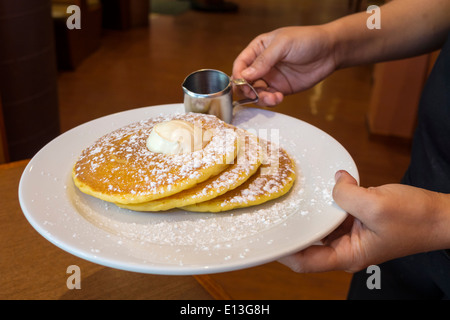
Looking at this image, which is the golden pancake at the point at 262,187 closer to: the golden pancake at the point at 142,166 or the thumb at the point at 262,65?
the golden pancake at the point at 142,166

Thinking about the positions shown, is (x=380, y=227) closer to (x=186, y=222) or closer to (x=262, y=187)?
(x=262, y=187)

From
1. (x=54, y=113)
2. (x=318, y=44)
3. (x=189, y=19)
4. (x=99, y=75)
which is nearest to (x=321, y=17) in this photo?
(x=189, y=19)

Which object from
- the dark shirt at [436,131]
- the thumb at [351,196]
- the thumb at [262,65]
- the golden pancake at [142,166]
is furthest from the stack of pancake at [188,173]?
the dark shirt at [436,131]

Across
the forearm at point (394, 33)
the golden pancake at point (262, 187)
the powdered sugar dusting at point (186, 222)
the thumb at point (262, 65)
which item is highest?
the forearm at point (394, 33)

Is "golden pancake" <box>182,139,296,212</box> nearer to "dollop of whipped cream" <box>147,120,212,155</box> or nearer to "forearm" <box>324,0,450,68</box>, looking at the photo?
"dollop of whipped cream" <box>147,120,212,155</box>

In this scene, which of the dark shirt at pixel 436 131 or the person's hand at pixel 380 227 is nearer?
the person's hand at pixel 380 227

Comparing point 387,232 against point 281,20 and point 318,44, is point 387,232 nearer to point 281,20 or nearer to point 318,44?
point 318,44

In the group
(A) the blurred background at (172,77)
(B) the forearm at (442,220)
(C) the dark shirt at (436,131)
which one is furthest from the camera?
(A) the blurred background at (172,77)

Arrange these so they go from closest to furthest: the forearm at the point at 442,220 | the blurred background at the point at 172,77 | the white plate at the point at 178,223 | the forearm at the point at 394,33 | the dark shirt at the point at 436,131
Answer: the white plate at the point at 178,223 → the forearm at the point at 442,220 → the dark shirt at the point at 436,131 → the forearm at the point at 394,33 → the blurred background at the point at 172,77
